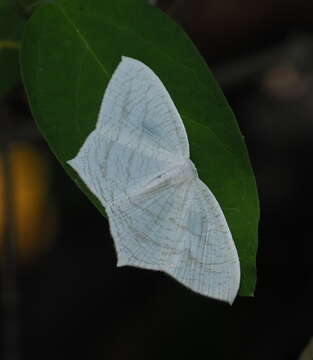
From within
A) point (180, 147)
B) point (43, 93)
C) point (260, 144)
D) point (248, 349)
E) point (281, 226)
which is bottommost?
point (248, 349)

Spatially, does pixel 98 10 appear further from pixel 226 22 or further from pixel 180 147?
pixel 226 22

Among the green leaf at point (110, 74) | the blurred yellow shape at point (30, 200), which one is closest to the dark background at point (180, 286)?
the blurred yellow shape at point (30, 200)

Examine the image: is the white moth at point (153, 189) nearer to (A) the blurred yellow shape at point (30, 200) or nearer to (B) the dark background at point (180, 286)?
(B) the dark background at point (180, 286)

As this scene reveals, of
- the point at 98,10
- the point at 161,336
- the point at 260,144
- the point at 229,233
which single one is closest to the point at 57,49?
the point at 98,10

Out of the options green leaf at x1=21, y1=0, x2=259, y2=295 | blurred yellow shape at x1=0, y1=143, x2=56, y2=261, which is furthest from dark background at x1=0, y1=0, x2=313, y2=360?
green leaf at x1=21, y1=0, x2=259, y2=295

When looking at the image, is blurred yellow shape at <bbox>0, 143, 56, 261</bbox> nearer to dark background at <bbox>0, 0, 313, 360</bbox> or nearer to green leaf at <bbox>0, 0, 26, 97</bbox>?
dark background at <bbox>0, 0, 313, 360</bbox>

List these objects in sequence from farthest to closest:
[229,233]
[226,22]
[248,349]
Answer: [226,22]
[248,349]
[229,233]
